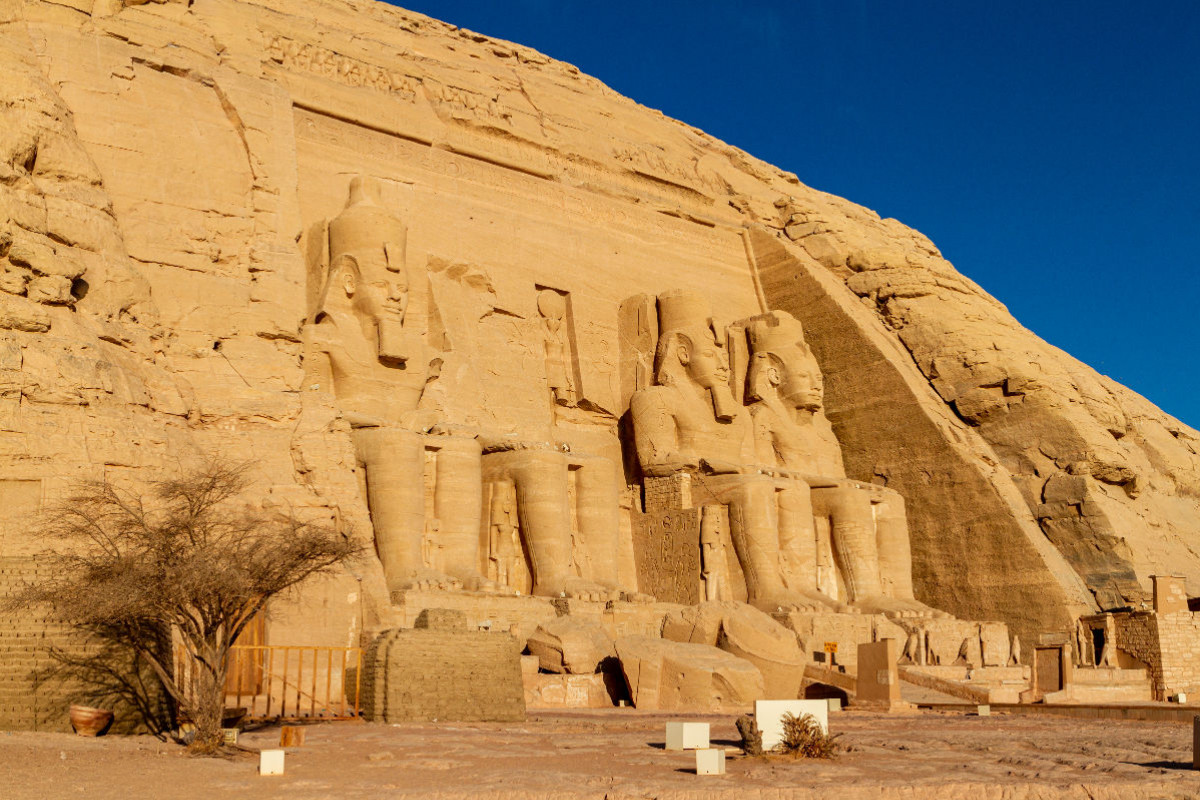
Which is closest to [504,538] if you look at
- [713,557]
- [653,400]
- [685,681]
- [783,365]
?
[713,557]

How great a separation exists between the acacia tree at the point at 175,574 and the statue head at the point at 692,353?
9.07 metres

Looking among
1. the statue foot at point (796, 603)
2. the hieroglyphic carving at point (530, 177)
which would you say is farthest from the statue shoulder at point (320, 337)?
the statue foot at point (796, 603)

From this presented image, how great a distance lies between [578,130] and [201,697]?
1424 cm

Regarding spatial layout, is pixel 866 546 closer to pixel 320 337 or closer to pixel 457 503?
pixel 457 503

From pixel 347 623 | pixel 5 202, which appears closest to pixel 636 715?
pixel 347 623

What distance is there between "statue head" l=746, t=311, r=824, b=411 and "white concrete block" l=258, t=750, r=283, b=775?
1266 cm

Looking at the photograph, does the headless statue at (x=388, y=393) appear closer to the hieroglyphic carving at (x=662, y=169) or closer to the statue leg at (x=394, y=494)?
the statue leg at (x=394, y=494)

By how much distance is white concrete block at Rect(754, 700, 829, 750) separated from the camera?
7.71 metres

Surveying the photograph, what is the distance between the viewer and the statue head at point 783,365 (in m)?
18.6

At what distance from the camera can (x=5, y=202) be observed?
1060 cm

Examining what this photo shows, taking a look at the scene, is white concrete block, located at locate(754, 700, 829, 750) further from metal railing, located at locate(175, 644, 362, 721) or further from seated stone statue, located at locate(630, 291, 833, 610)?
seated stone statue, located at locate(630, 291, 833, 610)

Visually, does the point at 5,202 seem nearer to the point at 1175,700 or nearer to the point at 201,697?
the point at 201,697

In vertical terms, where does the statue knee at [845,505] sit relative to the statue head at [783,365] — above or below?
below

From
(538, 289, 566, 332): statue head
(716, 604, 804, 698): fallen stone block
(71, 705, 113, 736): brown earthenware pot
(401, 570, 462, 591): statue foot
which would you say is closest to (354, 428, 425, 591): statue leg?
(401, 570, 462, 591): statue foot
